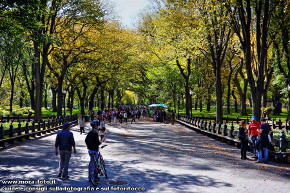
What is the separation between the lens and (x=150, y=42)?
155ft

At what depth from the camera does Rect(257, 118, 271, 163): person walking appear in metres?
12.7

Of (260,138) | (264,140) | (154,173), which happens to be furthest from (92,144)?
(264,140)

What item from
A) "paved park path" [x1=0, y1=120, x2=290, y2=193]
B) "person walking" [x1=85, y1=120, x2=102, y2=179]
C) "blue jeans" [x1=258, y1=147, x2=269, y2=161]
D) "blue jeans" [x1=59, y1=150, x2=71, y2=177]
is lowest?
"paved park path" [x1=0, y1=120, x2=290, y2=193]

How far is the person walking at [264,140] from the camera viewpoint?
499 inches

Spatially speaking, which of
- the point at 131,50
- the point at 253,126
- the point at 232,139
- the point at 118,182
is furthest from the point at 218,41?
the point at 131,50

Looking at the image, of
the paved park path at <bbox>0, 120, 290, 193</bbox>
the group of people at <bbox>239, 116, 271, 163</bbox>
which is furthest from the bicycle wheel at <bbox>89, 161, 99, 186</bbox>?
the group of people at <bbox>239, 116, 271, 163</bbox>

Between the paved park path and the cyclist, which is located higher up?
the cyclist

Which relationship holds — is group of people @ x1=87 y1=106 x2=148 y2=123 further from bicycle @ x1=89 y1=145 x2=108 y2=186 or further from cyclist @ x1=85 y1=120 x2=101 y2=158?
bicycle @ x1=89 y1=145 x2=108 y2=186

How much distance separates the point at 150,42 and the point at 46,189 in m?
40.9

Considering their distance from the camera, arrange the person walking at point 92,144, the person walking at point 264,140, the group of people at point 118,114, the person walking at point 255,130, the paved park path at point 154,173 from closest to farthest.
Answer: the paved park path at point 154,173
the person walking at point 92,144
the person walking at point 264,140
the person walking at point 255,130
the group of people at point 118,114

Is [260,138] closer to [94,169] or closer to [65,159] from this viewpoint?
[94,169]

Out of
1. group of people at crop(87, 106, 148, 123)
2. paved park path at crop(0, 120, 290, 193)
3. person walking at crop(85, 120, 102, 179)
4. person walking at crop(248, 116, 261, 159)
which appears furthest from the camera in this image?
group of people at crop(87, 106, 148, 123)

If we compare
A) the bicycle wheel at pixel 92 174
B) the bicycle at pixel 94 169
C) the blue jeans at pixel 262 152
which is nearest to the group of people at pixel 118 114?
the blue jeans at pixel 262 152

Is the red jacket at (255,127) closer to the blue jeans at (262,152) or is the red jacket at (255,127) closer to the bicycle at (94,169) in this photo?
the blue jeans at (262,152)
